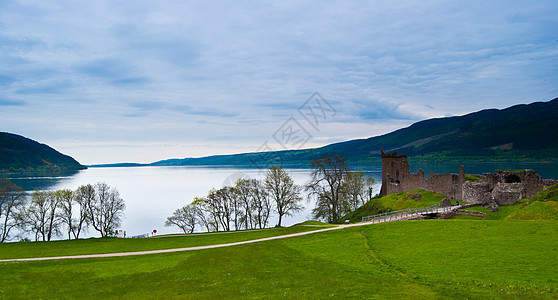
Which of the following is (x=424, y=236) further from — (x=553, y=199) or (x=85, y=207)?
(x=85, y=207)

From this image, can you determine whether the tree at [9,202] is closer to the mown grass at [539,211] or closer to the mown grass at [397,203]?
the mown grass at [397,203]

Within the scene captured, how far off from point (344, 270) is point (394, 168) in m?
55.6

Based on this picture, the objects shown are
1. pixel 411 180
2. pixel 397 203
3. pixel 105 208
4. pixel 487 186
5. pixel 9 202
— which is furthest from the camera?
pixel 411 180

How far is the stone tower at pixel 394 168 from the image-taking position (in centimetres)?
7106

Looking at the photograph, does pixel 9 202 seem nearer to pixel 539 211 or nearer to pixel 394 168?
pixel 394 168

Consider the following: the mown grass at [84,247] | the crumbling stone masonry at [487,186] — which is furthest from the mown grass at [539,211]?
the mown grass at [84,247]

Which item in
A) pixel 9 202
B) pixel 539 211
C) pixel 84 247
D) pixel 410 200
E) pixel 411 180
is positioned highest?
pixel 411 180

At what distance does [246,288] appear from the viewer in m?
17.0

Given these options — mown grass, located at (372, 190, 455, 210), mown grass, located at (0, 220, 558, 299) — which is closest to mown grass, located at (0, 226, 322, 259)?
mown grass, located at (0, 220, 558, 299)

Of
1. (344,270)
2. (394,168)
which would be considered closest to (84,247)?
(344,270)

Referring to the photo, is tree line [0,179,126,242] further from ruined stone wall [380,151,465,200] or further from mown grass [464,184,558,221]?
mown grass [464,184,558,221]

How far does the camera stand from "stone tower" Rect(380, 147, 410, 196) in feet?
233

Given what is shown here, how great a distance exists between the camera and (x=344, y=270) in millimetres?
20297

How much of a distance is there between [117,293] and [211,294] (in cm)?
550
